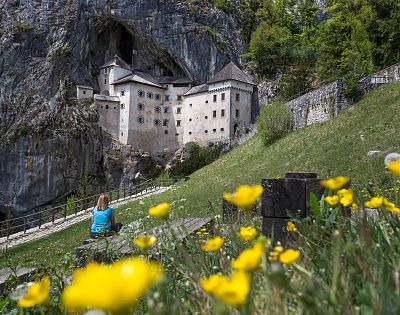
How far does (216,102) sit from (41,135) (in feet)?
66.5

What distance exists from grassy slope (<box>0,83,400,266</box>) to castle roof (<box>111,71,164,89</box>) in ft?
82.9

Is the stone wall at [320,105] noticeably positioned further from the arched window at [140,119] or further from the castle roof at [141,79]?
the castle roof at [141,79]

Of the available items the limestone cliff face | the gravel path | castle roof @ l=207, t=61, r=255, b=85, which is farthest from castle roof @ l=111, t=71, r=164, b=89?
the gravel path

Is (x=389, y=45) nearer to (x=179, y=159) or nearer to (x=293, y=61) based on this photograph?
(x=293, y=61)

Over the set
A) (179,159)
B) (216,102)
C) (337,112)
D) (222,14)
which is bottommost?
(179,159)

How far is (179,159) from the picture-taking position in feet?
148

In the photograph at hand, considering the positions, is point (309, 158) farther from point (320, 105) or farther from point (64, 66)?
point (64, 66)

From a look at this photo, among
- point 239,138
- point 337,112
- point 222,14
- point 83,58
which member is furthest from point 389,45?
point 83,58

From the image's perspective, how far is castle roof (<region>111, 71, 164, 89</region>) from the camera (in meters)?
47.5

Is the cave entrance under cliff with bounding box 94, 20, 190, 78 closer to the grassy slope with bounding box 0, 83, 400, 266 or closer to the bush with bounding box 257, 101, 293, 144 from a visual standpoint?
the bush with bounding box 257, 101, 293, 144

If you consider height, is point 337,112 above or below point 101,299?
above

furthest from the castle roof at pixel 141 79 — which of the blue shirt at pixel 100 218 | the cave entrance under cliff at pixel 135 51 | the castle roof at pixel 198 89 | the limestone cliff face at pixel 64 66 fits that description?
the blue shirt at pixel 100 218

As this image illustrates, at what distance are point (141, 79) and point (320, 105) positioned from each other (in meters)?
29.9

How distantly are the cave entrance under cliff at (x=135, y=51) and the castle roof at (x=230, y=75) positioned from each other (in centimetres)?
566
